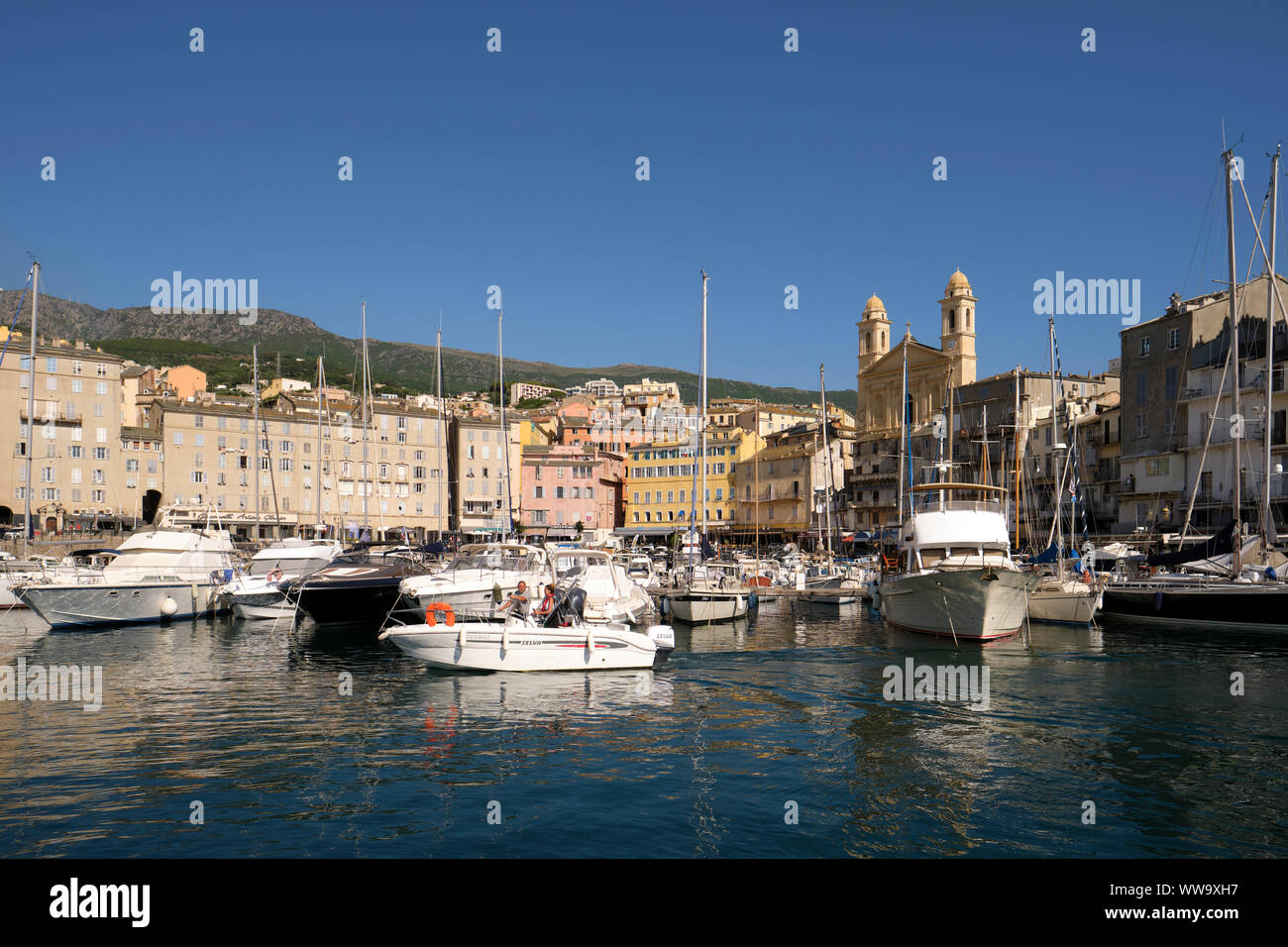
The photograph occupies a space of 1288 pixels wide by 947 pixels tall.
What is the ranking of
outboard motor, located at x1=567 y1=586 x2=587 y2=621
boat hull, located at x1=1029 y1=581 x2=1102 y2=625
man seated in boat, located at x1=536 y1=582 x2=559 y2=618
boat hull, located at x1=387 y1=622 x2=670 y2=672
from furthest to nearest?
boat hull, located at x1=1029 y1=581 x2=1102 y2=625 → man seated in boat, located at x1=536 y1=582 x2=559 y2=618 → outboard motor, located at x1=567 y1=586 x2=587 y2=621 → boat hull, located at x1=387 y1=622 x2=670 y2=672

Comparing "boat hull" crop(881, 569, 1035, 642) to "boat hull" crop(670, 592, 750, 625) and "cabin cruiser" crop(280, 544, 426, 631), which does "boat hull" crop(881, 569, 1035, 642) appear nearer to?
"boat hull" crop(670, 592, 750, 625)

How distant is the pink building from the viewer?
104812 millimetres

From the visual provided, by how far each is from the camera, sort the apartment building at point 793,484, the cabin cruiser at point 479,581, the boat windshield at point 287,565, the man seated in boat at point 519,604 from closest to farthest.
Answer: the man seated in boat at point 519,604, the cabin cruiser at point 479,581, the boat windshield at point 287,565, the apartment building at point 793,484

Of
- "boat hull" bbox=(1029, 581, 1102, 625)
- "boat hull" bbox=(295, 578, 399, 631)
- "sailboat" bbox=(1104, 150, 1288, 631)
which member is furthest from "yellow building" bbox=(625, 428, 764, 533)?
"boat hull" bbox=(295, 578, 399, 631)

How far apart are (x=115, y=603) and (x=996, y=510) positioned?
34.0 metres

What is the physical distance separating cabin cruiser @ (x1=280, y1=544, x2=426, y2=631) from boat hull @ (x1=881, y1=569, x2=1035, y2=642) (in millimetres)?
19223

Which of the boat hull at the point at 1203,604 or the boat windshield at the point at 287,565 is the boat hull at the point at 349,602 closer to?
the boat windshield at the point at 287,565

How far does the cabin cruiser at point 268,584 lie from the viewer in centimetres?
3944

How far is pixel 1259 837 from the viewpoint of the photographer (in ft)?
37.5

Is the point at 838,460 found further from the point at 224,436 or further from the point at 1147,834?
the point at 1147,834

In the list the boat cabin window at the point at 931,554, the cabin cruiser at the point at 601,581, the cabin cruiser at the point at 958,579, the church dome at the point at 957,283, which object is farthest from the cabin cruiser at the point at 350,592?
the church dome at the point at 957,283

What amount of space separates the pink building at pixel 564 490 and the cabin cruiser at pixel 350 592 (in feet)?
208

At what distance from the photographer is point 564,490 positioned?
10638cm

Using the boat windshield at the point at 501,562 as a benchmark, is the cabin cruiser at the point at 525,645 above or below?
below
